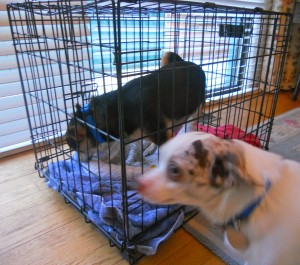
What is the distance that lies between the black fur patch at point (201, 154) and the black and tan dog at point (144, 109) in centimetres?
67

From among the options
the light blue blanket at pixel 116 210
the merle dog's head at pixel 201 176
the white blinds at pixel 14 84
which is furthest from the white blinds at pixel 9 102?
the merle dog's head at pixel 201 176

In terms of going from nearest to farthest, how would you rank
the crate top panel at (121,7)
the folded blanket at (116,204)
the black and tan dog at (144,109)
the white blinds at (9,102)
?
the crate top panel at (121,7) < the folded blanket at (116,204) < the black and tan dog at (144,109) < the white blinds at (9,102)

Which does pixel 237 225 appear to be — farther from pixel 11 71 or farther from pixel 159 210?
pixel 11 71

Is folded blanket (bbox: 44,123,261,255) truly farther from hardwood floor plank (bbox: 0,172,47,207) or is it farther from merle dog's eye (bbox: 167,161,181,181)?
merle dog's eye (bbox: 167,161,181,181)

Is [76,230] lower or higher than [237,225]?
lower

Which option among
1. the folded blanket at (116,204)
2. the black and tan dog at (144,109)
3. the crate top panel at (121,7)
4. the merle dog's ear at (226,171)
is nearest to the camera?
the merle dog's ear at (226,171)

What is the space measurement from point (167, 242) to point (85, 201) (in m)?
0.46

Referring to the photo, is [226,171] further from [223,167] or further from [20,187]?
[20,187]

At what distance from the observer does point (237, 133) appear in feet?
5.96

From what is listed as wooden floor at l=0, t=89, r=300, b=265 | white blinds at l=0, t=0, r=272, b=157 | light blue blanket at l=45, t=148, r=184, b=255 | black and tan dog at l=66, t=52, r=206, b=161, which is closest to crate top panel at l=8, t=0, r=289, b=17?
black and tan dog at l=66, t=52, r=206, b=161

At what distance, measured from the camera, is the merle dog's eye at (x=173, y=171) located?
0.80 meters

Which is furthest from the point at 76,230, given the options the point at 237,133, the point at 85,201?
the point at 237,133

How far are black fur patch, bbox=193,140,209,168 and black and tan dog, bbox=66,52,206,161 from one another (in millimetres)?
669

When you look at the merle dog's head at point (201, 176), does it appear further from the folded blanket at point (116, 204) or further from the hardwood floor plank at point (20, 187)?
the hardwood floor plank at point (20, 187)
